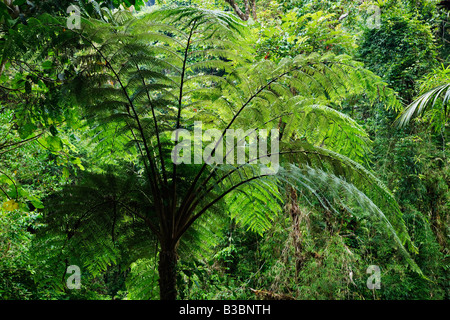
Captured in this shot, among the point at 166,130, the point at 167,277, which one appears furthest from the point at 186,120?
the point at 167,277

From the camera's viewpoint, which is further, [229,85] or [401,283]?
[401,283]

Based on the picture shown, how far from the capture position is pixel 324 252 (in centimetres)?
345

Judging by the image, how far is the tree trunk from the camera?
46.9 inches

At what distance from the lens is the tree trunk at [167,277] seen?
1.19 metres

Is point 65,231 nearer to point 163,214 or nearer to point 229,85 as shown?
point 163,214

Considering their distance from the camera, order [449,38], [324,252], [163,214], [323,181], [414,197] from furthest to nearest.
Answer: [449,38] < [414,197] < [324,252] < [163,214] < [323,181]

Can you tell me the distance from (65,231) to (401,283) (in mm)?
3722
